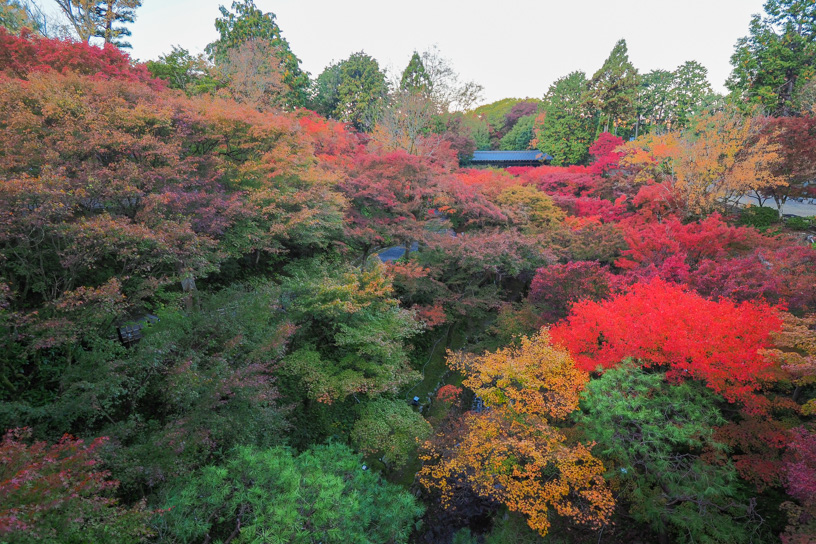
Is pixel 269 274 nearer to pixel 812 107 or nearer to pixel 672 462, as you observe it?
pixel 672 462

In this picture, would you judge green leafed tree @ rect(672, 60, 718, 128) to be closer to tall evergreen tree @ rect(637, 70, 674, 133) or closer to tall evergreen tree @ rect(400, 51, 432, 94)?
tall evergreen tree @ rect(637, 70, 674, 133)

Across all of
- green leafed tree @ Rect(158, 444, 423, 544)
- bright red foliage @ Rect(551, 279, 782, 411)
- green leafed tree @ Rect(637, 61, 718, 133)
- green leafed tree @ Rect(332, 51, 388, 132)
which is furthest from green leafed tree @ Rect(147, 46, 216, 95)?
green leafed tree @ Rect(637, 61, 718, 133)

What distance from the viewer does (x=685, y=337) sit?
8.66 m

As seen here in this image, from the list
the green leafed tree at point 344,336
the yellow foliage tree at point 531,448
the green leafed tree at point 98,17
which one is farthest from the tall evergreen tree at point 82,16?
the yellow foliage tree at point 531,448

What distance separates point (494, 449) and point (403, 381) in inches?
133

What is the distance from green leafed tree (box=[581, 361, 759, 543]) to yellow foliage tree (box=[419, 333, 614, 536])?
0.66 metres

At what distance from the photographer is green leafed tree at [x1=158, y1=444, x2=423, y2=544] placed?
649 centimetres

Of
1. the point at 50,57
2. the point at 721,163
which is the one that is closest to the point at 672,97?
the point at 721,163

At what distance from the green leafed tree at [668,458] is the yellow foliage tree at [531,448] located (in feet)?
2.17

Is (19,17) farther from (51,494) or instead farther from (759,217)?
(759,217)

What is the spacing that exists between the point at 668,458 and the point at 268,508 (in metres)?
8.97

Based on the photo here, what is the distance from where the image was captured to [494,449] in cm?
877

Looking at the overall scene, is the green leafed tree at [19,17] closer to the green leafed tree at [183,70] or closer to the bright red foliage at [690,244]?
the green leafed tree at [183,70]

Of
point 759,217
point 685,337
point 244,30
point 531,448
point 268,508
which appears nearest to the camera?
point 268,508
